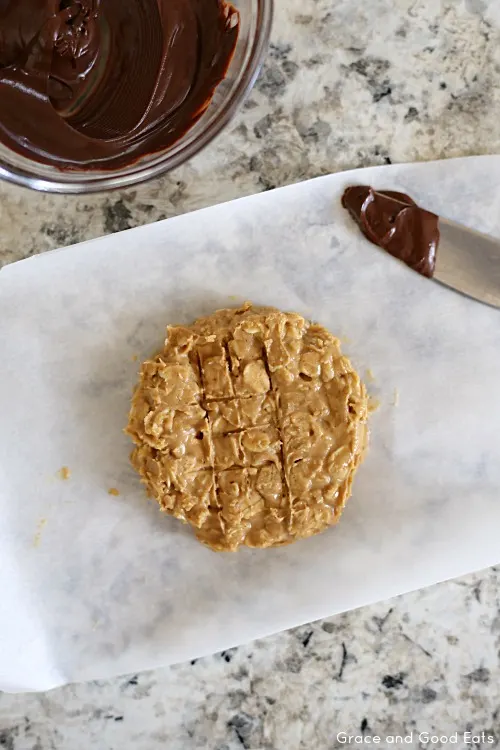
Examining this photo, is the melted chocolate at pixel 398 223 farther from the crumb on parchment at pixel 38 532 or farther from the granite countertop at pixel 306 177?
the crumb on parchment at pixel 38 532

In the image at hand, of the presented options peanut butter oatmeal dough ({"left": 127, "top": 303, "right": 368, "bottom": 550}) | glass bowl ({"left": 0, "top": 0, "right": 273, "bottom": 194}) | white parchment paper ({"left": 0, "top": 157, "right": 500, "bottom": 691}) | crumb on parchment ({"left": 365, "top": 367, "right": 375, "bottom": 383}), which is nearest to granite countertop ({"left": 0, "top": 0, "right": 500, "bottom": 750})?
white parchment paper ({"left": 0, "top": 157, "right": 500, "bottom": 691})

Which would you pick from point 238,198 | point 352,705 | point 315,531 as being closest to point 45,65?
point 238,198

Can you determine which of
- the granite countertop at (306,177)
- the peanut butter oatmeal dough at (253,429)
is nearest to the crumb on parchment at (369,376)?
the peanut butter oatmeal dough at (253,429)

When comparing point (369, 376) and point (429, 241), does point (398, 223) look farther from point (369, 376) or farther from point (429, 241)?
point (369, 376)

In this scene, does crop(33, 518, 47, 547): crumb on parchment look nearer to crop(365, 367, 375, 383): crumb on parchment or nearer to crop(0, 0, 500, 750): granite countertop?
crop(0, 0, 500, 750): granite countertop

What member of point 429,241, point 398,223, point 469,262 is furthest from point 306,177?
point 469,262

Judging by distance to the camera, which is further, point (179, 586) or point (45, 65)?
point (179, 586)

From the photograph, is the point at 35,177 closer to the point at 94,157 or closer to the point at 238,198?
the point at 94,157

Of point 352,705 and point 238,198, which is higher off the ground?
point 238,198
